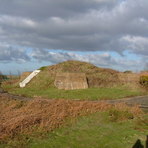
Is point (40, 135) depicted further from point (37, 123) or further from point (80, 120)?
point (80, 120)

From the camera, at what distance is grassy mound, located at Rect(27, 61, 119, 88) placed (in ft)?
75.2

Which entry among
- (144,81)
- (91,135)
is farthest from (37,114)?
(144,81)

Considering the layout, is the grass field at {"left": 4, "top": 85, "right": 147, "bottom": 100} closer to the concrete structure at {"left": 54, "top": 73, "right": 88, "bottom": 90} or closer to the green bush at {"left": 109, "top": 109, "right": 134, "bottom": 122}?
the concrete structure at {"left": 54, "top": 73, "right": 88, "bottom": 90}

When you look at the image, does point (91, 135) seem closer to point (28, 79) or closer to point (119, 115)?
point (119, 115)

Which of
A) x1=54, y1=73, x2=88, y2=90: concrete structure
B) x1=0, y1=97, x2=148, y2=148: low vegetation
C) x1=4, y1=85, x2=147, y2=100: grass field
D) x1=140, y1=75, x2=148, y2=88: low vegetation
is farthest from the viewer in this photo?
x1=140, y1=75, x2=148, y2=88: low vegetation

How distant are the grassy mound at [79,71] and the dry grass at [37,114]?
12935mm

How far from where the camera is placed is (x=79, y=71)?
2528 cm

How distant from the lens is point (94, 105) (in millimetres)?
9781

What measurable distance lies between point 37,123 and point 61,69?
18.9m

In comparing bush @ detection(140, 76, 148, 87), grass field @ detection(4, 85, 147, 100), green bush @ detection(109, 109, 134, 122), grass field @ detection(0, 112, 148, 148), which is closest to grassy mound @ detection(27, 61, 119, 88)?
grass field @ detection(4, 85, 147, 100)

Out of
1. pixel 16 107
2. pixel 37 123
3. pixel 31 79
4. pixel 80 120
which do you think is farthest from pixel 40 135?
pixel 31 79

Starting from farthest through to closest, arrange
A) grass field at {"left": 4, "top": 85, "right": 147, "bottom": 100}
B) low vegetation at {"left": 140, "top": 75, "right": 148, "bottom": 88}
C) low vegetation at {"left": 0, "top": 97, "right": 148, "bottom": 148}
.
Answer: low vegetation at {"left": 140, "top": 75, "right": 148, "bottom": 88} < grass field at {"left": 4, "top": 85, "right": 147, "bottom": 100} < low vegetation at {"left": 0, "top": 97, "right": 148, "bottom": 148}

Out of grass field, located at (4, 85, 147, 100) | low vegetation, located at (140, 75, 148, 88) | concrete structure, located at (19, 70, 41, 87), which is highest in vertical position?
concrete structure, located at (19, 70, 41, 87)

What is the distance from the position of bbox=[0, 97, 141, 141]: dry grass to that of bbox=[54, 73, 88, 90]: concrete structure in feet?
37.8
